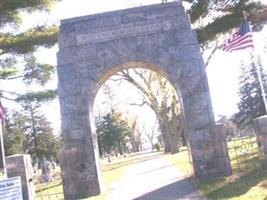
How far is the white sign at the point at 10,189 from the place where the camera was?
31.1 feet

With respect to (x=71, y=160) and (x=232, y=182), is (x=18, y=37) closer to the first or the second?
(x=71, y=160)

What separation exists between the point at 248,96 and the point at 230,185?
34.0 meters

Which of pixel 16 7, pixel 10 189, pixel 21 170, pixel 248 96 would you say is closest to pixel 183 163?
pixel 21 170

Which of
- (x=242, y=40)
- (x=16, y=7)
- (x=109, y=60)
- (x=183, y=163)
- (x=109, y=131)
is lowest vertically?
(x=183, y=163)

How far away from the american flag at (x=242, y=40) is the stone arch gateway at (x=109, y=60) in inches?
41.5

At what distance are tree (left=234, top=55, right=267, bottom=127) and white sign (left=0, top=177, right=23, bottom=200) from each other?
34.8 metres

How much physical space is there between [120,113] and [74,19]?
3871 centimetres

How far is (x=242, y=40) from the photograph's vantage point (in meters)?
14.2

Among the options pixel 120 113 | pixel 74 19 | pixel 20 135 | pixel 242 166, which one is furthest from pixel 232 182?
pixel 120 113

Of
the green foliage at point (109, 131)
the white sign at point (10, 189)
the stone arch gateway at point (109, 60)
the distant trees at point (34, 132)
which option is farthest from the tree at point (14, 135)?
the white sign at point (10, 189)

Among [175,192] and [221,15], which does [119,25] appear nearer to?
[175,192]

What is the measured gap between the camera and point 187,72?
580 inches

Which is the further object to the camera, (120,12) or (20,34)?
(20,34)

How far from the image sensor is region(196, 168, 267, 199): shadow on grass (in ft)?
37.5
